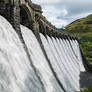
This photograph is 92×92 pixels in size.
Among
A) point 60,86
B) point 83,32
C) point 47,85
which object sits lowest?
point 83,32

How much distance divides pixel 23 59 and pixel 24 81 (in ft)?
10.5

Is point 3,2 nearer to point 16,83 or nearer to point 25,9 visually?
point 25,9

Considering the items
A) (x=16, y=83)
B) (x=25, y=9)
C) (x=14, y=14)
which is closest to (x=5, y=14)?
(x=14, y=14)

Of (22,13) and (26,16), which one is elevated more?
(22,13)

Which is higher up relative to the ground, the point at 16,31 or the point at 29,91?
the point at 16,31

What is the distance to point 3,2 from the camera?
75.0 ft

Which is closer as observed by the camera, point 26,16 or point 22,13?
point 22,13

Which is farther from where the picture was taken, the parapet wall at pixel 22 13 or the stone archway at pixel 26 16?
the stone archway at pixel 26 16

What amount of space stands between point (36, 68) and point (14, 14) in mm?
5941

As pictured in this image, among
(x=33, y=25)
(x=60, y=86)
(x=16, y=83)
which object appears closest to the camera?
(x=16, y=83)

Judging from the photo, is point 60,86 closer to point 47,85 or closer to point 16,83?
point 47,85

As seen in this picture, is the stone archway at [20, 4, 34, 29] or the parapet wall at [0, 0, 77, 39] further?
the stone archway at [20, 4, 34, 29]

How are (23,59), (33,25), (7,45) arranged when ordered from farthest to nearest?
(33,25), (23,59), (7,45)

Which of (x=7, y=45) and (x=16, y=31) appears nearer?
(x=7, y=45)
